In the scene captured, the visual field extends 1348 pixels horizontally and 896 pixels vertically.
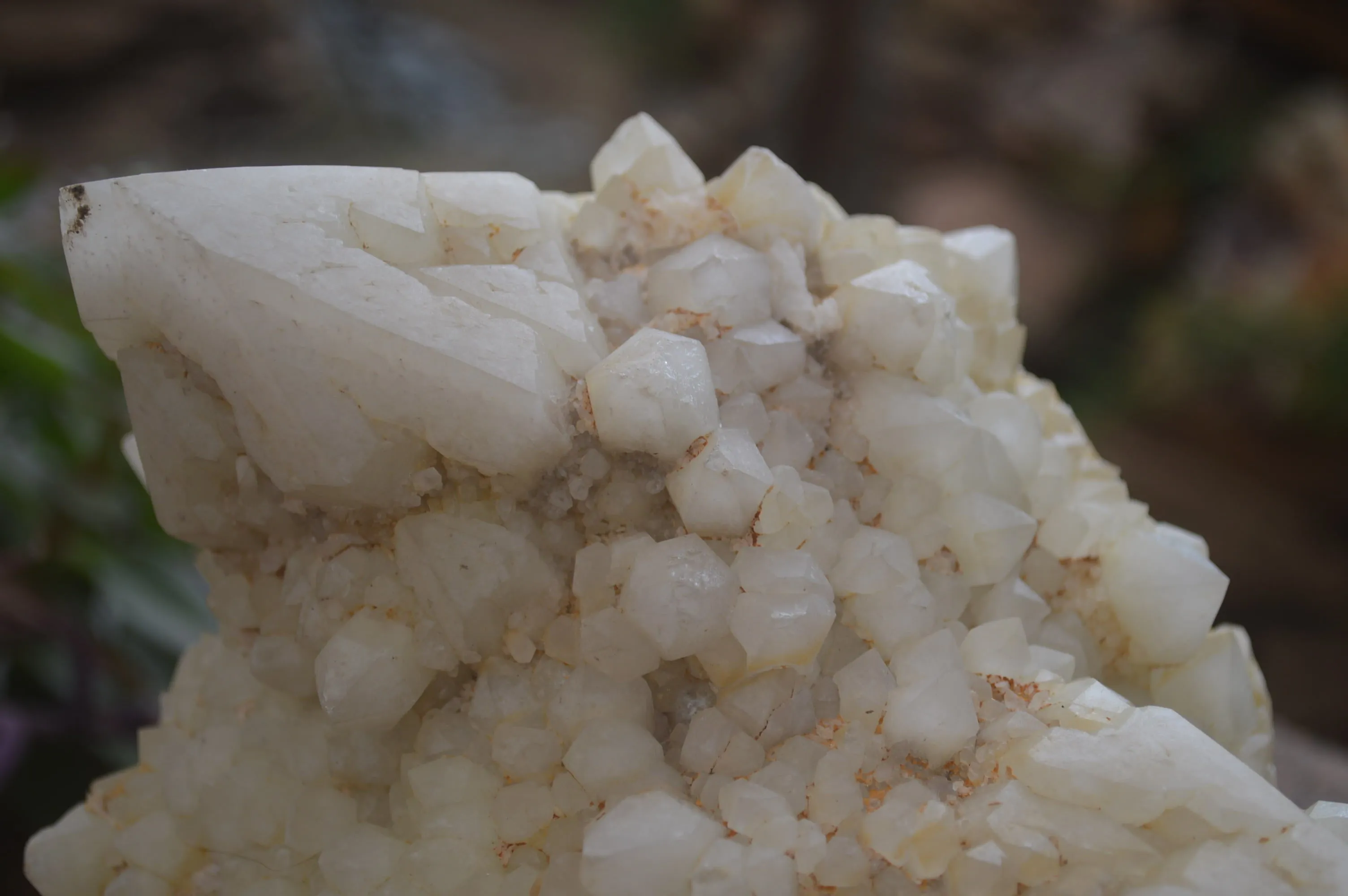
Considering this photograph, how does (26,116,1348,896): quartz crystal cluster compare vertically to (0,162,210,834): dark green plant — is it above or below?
above

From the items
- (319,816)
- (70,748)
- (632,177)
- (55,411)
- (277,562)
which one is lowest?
(70,748)

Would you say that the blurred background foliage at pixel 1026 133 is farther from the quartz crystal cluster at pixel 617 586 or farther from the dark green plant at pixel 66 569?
the quartz crystal cluster at pixel 617 586

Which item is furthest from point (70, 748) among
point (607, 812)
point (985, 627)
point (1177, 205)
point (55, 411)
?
point (1177, 205)

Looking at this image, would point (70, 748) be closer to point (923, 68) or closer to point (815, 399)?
point (815, 399)

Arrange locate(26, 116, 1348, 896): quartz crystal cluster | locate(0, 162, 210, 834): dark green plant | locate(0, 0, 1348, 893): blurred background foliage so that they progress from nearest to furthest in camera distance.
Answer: locate(26, 116, 1348, 896): quartz crystal cluster → locate(0, 162, 210, 834): dark green plant → locate(0, 0, 1348, 893): blurred background foliage

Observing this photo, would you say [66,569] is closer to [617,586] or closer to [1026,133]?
[617,586]

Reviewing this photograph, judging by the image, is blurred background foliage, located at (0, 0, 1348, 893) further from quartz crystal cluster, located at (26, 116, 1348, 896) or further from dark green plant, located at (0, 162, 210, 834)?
quartz crystal cluster, located at (26, 116, 1348, 896)

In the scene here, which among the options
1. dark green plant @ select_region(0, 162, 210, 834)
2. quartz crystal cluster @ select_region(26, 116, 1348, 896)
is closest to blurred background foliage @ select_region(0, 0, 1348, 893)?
dark green plant @ select_region(0, 162, 210, 834)
